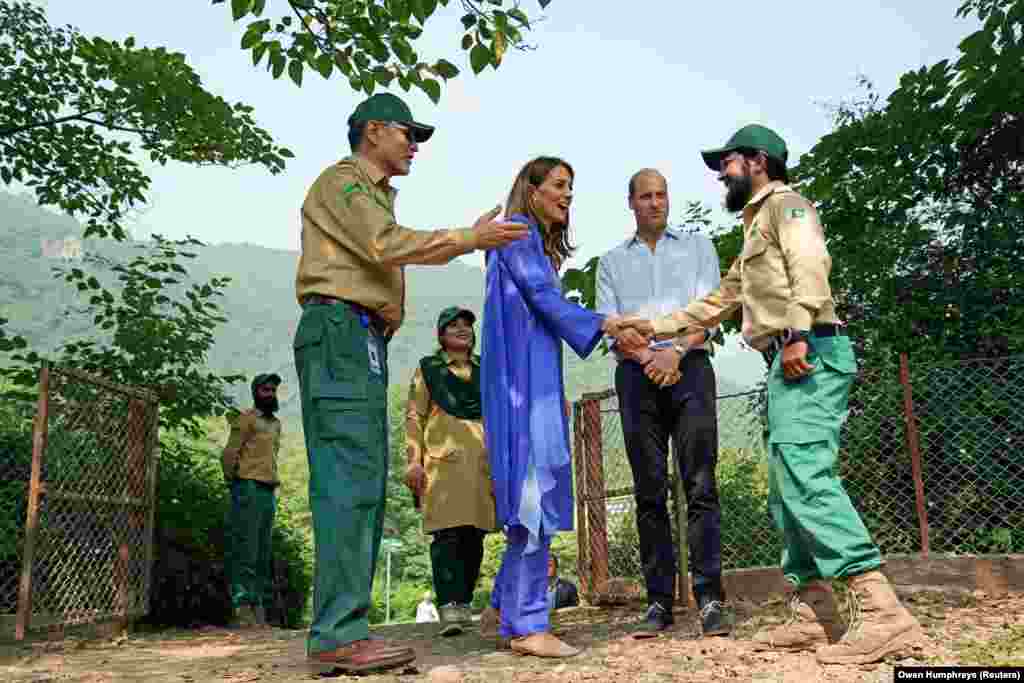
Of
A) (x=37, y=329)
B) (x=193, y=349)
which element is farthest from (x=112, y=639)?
(x=37, y=329)

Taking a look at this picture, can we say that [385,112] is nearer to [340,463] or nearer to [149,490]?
[340,463]

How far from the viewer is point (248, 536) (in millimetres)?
9211

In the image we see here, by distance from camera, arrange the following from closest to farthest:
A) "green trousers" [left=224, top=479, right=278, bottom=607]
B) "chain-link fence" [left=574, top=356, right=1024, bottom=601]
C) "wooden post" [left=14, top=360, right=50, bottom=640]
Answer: "wooden post" [left=14, top=360, right=50, bottom=640], "chain-link fence" [left=574, top=356, right=1024, bottom=601], "green trousers" [left=224, top=479, right=278, bottom=607]

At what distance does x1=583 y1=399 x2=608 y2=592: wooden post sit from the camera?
300 inches

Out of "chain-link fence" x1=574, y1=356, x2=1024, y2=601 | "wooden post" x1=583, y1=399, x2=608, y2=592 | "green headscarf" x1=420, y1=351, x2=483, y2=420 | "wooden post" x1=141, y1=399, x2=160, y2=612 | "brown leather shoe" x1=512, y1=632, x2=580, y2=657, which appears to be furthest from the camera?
"wooden post" x1=141, y1=399, x2=160, y2=612

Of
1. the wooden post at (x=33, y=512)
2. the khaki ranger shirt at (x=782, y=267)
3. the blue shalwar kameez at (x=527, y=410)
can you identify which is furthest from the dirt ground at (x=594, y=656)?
the khaki ranger shirt at (x=782, y=267)

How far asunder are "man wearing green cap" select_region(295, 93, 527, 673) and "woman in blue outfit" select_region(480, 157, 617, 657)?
1.62 ft

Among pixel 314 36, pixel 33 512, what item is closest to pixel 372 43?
pixel 314 36

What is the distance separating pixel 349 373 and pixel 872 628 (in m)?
2.03

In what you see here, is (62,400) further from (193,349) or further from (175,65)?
(175,65)

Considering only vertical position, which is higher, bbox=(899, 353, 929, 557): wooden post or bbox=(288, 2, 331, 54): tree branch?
bbox=(288, 2, 331, 54): tree branch

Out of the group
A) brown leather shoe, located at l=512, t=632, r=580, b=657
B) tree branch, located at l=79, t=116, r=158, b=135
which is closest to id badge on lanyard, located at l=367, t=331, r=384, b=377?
brown leather shoe, located at l=512, t=632, r=580, b=657

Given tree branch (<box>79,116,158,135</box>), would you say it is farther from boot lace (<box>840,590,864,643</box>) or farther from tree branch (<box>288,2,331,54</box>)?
boot lace (<box>840,590,864,643</box>)

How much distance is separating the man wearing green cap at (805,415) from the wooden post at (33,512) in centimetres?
478
